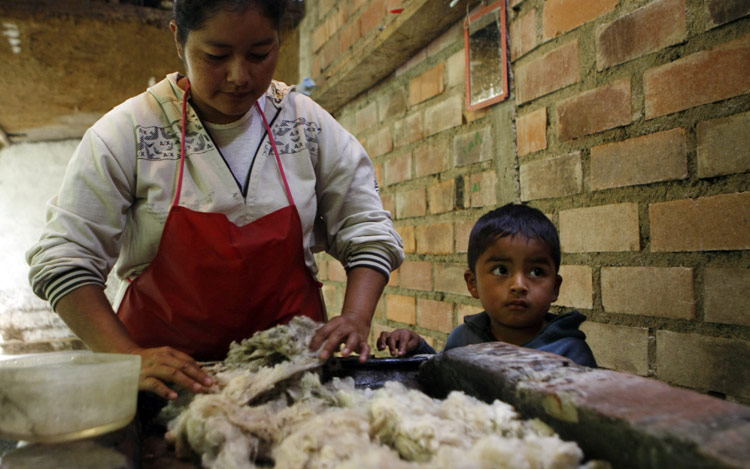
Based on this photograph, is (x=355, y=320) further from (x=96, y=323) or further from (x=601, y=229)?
(x=601, y=229)

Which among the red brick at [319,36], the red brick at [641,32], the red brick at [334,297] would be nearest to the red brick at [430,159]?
the red brick at [641,32]

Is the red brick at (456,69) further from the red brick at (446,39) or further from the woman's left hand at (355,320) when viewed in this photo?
the woman's left hand at (355,320)

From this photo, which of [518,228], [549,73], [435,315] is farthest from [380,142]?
[518,228]

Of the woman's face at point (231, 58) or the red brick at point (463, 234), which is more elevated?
the woman's face at point (231, 58)

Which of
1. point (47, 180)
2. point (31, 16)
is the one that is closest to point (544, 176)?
point (31, 16)

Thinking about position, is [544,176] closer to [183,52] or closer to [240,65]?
[240,65]

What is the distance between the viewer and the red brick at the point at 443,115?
89.1 inches

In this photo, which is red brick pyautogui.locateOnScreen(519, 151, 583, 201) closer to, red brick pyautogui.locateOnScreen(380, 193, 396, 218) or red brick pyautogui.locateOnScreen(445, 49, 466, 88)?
red brick pyautogui.locateOnScreen(445, 49, 466, 88)

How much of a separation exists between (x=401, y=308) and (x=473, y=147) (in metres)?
0.96

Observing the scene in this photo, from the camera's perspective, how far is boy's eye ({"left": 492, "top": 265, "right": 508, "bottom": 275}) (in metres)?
1.60

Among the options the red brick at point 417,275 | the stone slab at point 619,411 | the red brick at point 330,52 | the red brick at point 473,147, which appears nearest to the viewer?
the stone slab at point 619,411

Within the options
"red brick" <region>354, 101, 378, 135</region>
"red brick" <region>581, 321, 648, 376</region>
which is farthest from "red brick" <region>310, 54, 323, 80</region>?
"red brick" <region>581, 321, 648, 376</region>

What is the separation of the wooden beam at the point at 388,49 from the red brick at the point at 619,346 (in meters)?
1.37

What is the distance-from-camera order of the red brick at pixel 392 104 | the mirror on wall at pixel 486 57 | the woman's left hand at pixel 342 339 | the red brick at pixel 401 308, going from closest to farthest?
the woman's left hand at pixel 342 339
the mirror on wall at pixel 486 57
the red brick at pixel 401 308
the red brick at pixel 392 104
